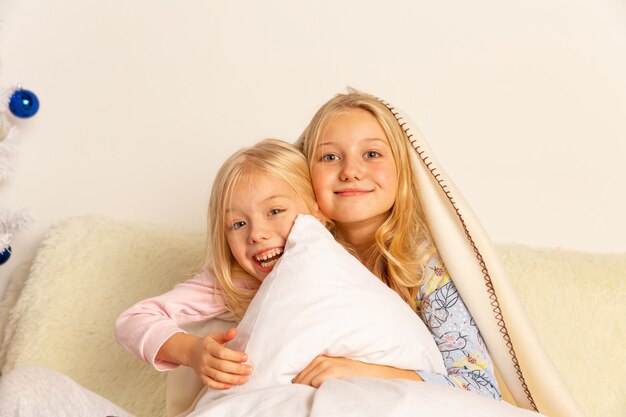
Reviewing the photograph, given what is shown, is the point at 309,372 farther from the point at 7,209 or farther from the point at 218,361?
the point at 7,209

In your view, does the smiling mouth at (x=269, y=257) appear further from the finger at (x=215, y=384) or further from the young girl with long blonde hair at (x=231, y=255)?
the finger at (x=215, y=384)

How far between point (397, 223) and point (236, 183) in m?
0.36

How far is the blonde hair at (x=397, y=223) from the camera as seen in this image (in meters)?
1.67

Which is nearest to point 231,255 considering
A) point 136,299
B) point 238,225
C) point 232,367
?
point 238,225

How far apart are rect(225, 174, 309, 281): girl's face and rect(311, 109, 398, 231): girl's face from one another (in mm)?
96

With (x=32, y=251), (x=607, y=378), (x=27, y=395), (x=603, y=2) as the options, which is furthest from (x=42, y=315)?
(x=603, y=2)

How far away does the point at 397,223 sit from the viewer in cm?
173

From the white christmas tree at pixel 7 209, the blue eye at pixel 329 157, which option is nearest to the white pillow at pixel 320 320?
the blue eye at pixel 329 157

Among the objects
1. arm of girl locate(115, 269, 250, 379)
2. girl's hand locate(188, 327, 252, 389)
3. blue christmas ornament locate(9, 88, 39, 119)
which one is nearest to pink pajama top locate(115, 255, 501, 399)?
arm of girl locate(115, 269, 250, 379)

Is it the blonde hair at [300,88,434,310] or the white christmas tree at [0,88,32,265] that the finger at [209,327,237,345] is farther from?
the white christmas tree at [0,88,32,265]

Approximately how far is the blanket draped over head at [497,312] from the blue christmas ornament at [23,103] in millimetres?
1347

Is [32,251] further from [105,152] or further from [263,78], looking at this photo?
[263,78]

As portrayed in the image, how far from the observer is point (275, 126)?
2.40 meters

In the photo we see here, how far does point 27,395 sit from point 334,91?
1.47m
